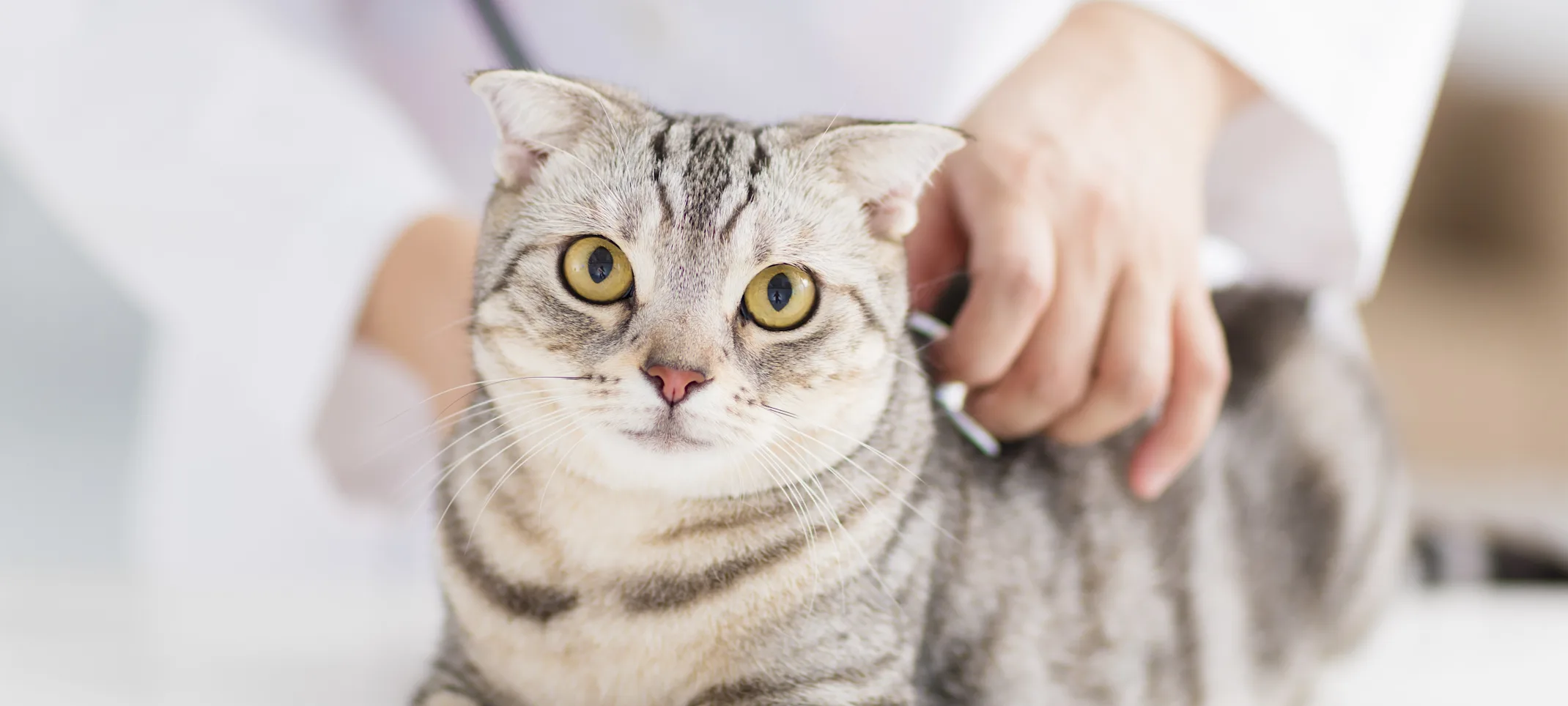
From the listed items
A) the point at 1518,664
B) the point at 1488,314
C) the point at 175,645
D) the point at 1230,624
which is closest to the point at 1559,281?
the point at 1488,314

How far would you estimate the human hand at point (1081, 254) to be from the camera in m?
0.60

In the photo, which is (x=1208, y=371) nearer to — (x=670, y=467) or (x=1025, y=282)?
(x=1025, y=282)

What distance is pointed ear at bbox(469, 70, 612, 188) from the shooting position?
0.49m

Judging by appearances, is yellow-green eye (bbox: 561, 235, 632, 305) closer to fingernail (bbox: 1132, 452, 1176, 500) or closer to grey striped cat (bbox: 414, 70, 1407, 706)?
grey striped cat (bbox: 414, 70, 1407, 706)

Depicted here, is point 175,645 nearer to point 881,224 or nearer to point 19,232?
point 881,224

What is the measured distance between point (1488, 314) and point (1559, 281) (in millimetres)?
182

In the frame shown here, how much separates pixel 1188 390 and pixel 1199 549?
0.53ft

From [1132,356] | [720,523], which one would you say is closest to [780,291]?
[720,523]

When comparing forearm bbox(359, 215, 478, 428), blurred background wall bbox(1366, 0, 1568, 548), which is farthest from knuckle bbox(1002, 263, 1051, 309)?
blurred background wall bbox(1366, 0, 1568, 548)

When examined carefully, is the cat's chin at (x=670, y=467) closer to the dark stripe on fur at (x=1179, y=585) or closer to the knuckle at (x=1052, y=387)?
the knuckle at (x=1052, y=387)

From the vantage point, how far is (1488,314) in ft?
9.55

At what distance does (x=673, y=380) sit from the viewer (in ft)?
1.65

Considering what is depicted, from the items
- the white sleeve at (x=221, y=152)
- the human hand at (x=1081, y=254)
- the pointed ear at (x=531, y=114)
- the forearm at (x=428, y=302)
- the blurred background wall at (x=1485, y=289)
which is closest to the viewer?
the pointed ear at (x=531, y=114)

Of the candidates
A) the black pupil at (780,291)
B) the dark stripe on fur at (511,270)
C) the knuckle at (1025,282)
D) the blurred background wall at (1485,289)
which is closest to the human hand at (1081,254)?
the knuckle at (1025,282)
